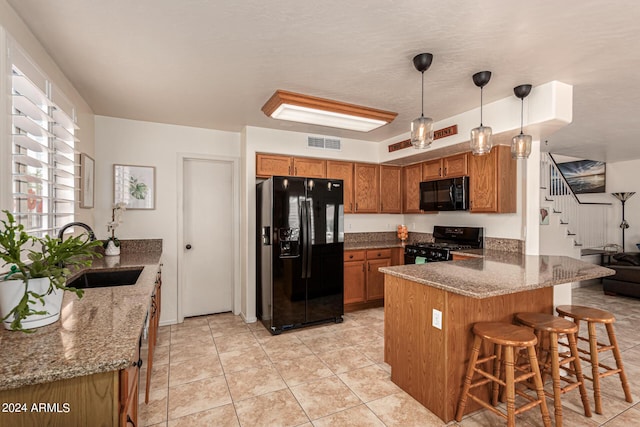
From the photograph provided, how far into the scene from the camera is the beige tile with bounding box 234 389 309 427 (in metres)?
2.12

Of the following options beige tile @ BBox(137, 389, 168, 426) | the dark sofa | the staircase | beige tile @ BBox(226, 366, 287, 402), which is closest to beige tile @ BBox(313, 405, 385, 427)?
beige tile @ BBox(226, 366, 287, 402)

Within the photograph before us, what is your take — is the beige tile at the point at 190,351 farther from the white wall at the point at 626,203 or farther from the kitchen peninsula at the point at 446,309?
the white wall at the point at 626,203

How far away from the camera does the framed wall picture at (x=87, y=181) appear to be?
3.04 metres

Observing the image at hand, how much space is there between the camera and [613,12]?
1.77 metres

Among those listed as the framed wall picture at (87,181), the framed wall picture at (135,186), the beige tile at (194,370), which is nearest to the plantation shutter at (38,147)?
the framed wall picture at (87,181)

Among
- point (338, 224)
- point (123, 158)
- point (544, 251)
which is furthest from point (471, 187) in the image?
point (123, 158)

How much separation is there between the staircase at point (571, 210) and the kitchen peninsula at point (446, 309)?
110 inches

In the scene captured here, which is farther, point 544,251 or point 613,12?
point 544,251

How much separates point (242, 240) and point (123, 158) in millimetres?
1672

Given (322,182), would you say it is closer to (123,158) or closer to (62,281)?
(123,158)

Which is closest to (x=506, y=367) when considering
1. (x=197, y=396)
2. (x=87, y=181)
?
(x=197, y=396)

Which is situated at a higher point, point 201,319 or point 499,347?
point 499,347

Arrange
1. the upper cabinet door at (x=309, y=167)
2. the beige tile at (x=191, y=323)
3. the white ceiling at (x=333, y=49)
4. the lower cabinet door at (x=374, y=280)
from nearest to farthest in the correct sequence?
1. the white ceiling at (x=333, y=49)
2. the beige tile at (x=191, y=323)
3. the upper cabinet door at (x=309, y=167)
4. the lower cabinet door at (x=374, y=280)

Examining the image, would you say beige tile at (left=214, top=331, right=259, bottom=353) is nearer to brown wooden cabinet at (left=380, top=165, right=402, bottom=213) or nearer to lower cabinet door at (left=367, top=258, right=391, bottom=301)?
lower cabinet door at (left=367, top=258, right=391, bottom=301)
